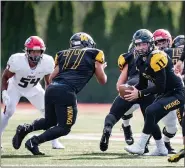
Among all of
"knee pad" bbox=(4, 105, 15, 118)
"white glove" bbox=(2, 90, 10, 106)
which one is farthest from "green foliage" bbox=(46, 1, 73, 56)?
"white glove" bbox=(2, 90, 10, 106)

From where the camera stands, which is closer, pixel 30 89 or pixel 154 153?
pixel 154 153

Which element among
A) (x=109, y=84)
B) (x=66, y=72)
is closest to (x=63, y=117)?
(x=66, y=72)

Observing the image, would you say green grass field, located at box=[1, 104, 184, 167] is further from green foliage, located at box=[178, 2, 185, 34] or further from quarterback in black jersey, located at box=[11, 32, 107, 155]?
green foliage, located at box=[178, 2, 185, 34]

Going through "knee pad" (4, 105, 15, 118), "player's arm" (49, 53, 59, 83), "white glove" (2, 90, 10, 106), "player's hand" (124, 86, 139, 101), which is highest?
"player's arm" (49, 53, 59, 83)

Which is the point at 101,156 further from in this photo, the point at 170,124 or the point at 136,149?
the point at 170,124

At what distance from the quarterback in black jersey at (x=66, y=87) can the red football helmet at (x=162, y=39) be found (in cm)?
119

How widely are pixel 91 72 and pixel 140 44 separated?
28.2 inches

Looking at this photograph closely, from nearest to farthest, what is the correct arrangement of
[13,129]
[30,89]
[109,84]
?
[30,89] < [13,129] < [109,84]

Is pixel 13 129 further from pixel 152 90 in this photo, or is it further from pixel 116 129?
pixel 152 90

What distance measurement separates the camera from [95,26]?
24125 mm

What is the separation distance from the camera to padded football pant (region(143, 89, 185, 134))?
7844mm

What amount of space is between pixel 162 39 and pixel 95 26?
14906 mm

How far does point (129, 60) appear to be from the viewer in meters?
8.69

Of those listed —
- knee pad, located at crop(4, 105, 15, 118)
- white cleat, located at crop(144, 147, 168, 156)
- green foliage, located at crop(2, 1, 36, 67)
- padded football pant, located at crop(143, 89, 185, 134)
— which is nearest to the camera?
padded football pant, located at crop(143, 89, 185, 134)
